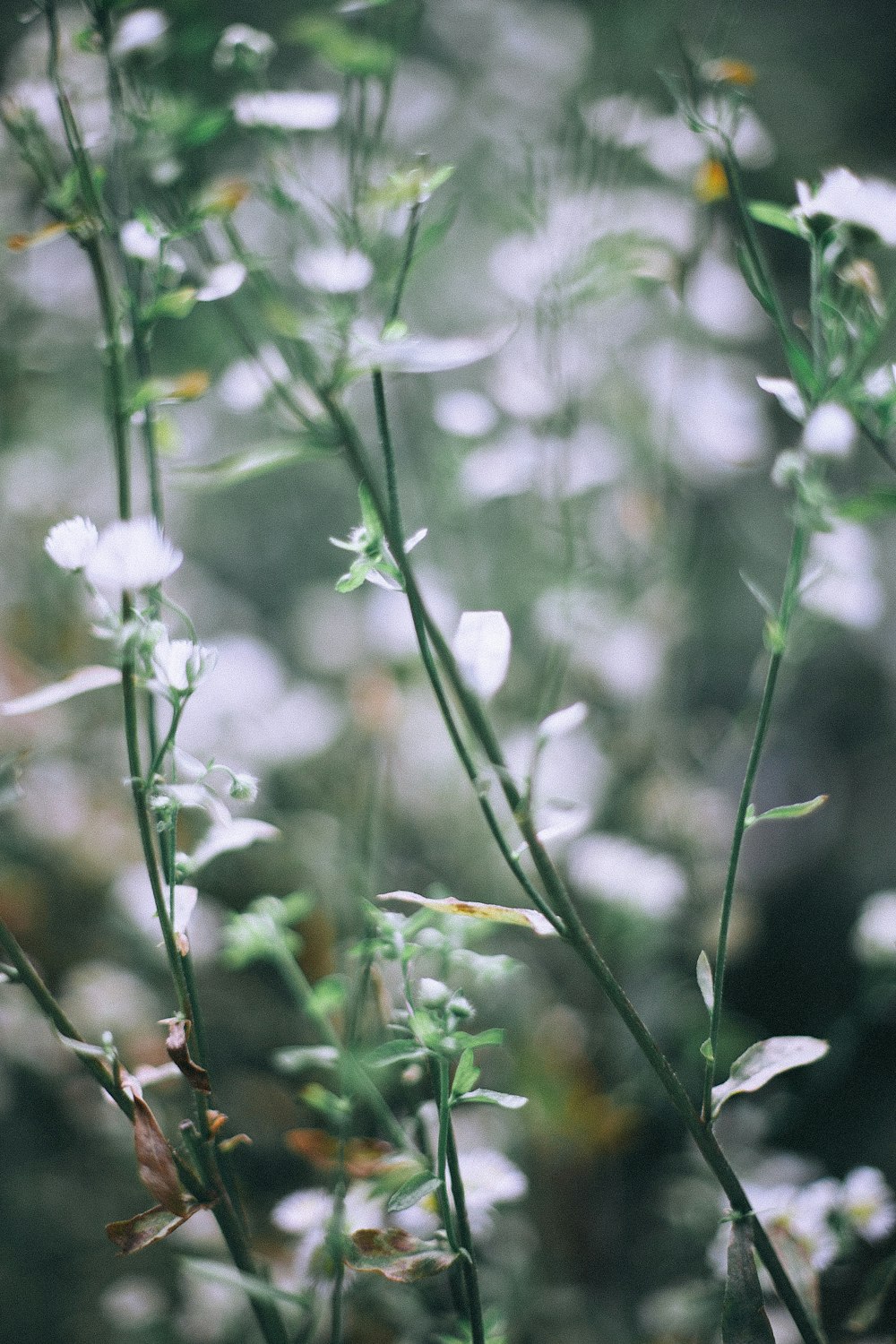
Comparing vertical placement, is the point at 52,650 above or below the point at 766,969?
above

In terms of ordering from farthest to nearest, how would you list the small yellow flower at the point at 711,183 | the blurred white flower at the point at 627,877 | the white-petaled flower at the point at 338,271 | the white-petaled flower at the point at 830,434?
the blurred white flower at the point at 627,877
the small yellow flower at the point at 711,183
the white-petaled flower at the point at 338,271
the white-petaled flower at the point at 830,434

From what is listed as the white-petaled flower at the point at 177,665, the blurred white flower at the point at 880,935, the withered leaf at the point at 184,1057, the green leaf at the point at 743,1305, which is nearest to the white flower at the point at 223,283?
the white-petaled flower at the point at 177,665

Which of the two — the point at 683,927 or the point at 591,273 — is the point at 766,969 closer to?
the point at 683,927

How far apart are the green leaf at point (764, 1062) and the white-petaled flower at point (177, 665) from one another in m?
0.22

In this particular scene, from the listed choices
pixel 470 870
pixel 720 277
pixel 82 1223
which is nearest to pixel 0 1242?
pixel 82 1223

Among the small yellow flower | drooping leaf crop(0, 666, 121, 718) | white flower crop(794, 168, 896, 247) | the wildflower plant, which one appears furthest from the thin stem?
the small yellow flower

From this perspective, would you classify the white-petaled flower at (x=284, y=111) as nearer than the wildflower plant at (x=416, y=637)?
No

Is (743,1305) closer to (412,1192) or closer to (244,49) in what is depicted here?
(412,1192)

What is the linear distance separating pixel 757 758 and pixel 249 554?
1.01m

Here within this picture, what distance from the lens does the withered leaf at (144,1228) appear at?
30 centimetres

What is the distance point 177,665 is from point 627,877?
1.41 ft

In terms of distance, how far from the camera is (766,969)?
2.94 feet

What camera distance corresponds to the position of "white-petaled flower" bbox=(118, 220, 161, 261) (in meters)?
0.33

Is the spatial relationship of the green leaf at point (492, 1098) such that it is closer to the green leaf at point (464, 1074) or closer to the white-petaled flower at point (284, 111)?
the green leaf at point (464, 1074)
